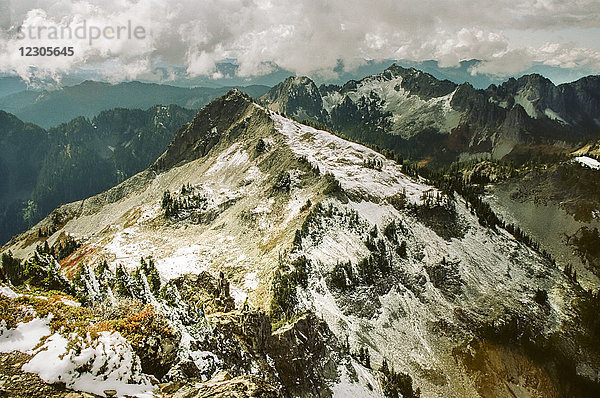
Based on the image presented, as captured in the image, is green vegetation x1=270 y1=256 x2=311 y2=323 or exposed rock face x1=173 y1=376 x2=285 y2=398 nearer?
exposed rock face x1=173 y1=376 x2=285 y2=398

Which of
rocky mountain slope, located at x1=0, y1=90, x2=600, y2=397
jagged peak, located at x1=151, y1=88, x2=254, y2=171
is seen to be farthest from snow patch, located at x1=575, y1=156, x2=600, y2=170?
jagged peak, located at x1=151, y1=88, x2=254, y2=171

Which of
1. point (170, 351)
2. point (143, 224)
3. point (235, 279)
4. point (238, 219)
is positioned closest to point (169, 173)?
point (143, 224)

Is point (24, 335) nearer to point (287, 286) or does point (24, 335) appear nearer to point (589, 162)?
point (287, 286)

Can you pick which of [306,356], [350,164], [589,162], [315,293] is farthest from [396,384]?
[589,162]

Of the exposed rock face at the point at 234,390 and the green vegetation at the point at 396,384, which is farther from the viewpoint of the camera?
the green vegetation at the point at 396,384

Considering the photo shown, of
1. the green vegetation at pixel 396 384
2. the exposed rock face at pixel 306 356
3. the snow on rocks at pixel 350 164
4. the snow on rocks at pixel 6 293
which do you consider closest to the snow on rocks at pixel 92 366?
the snow on rocks at pixel 6 293

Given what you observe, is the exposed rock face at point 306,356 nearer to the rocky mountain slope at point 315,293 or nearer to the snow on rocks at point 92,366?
the rocky mountain slope at point 315,293

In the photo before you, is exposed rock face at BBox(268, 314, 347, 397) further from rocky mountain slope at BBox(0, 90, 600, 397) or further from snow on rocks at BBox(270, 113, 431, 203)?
snow on rocks at BBox(270, 113, 431, 203)

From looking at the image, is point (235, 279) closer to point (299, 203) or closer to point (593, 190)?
point (299, 203)
